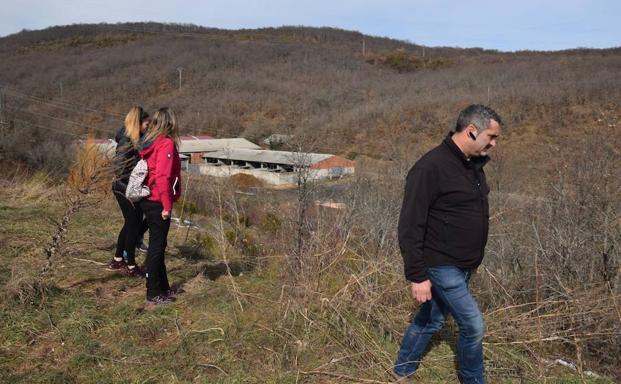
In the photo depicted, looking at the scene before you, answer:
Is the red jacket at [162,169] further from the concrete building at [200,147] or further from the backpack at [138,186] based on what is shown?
the concrete building at [200,147]

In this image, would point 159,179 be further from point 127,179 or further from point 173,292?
point 173,292

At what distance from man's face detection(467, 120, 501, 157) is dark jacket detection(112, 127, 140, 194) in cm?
289

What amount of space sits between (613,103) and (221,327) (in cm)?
4061

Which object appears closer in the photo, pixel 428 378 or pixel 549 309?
pixel 428 378

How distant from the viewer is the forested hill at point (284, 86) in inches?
1604

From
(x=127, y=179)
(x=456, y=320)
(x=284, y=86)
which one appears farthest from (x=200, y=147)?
(x=456, y=320)

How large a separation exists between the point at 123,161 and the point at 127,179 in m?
0.32

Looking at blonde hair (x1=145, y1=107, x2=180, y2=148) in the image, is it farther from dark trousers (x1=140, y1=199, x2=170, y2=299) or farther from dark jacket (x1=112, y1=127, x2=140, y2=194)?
dark trousers (x1=140, y1=199, x2=170, y2=299)

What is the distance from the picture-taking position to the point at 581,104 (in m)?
39.7

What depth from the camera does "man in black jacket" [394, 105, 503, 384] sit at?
2.79m

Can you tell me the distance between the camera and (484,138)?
2.81 meters

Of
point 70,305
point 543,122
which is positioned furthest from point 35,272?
point 543,122

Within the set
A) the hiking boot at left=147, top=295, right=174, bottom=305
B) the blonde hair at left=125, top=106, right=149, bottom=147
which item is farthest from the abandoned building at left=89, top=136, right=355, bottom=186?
the hiking boot at left=147, top=295, right=174, bottom=305

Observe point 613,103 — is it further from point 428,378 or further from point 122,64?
point 122,64
